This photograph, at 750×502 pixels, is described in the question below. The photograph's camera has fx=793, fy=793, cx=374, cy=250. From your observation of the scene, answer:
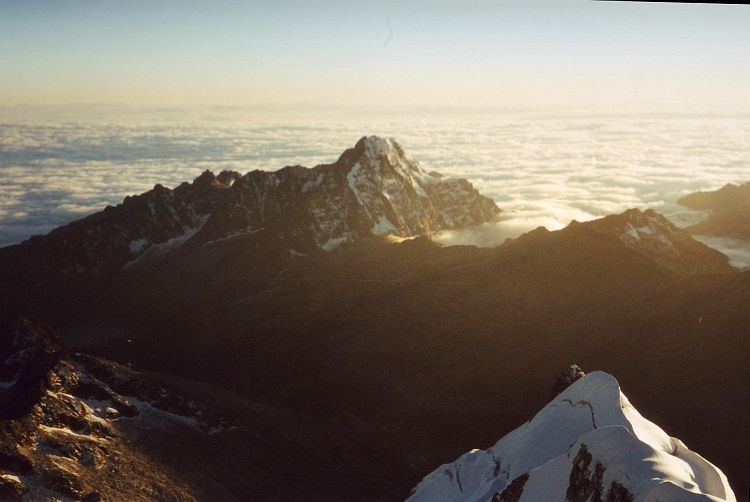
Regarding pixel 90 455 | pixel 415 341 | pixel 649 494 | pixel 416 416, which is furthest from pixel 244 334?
pixel 649 494

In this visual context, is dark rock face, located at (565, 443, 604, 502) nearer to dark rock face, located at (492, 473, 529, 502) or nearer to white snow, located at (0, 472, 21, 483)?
dark rock face, located at (492, 473, 529, 502)

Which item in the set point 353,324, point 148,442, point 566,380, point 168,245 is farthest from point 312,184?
point 148,442

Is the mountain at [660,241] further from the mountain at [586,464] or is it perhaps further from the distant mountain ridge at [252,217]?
the mountain at [586,464]

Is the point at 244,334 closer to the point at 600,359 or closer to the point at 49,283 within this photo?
the point at 600,359

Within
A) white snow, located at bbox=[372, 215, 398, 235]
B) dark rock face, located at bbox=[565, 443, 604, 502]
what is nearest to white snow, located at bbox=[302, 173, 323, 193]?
white snow, located at bbox=[372, 215, 398, 235]

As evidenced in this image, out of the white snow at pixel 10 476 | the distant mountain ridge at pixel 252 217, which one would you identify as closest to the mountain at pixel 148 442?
the white snow at pixel 10 476
